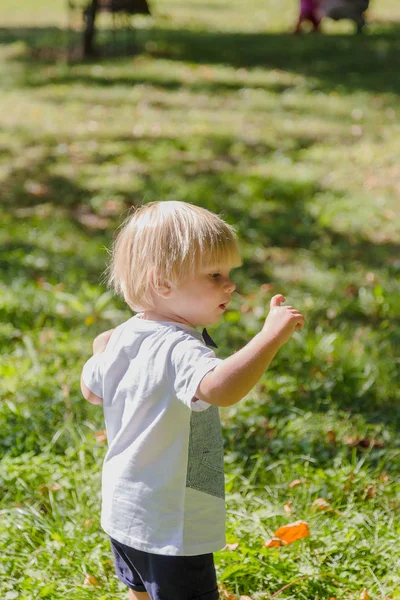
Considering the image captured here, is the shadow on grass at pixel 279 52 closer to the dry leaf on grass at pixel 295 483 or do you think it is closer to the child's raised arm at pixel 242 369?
the dry leaf on grass at pixel 295 483

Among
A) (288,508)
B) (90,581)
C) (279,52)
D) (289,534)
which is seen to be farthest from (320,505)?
Answer: (279,52)

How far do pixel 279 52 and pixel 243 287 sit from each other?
8849 millimetres

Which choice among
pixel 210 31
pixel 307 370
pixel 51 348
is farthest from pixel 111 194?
pixel 210 31

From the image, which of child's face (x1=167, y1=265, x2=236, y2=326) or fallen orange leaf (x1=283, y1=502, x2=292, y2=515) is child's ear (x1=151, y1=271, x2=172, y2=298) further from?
fallen orange leaf (x1=283, y1=502, x2=292, y2=515)

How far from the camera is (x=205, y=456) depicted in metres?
1.97

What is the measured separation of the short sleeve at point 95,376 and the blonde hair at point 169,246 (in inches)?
8.4

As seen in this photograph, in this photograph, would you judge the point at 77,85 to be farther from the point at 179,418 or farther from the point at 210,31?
the point at 179,418

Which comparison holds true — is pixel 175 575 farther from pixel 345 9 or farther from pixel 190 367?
pixel 345 9

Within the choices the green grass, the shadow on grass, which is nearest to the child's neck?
the green grass

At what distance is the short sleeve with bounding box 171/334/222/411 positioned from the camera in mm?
1777

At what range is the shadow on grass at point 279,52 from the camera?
35.6 ft

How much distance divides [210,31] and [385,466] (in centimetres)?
1319

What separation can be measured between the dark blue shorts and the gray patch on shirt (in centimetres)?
18

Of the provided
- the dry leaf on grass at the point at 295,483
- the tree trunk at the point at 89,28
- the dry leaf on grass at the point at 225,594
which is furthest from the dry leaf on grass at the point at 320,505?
the tree trunk at the point at 89,28
